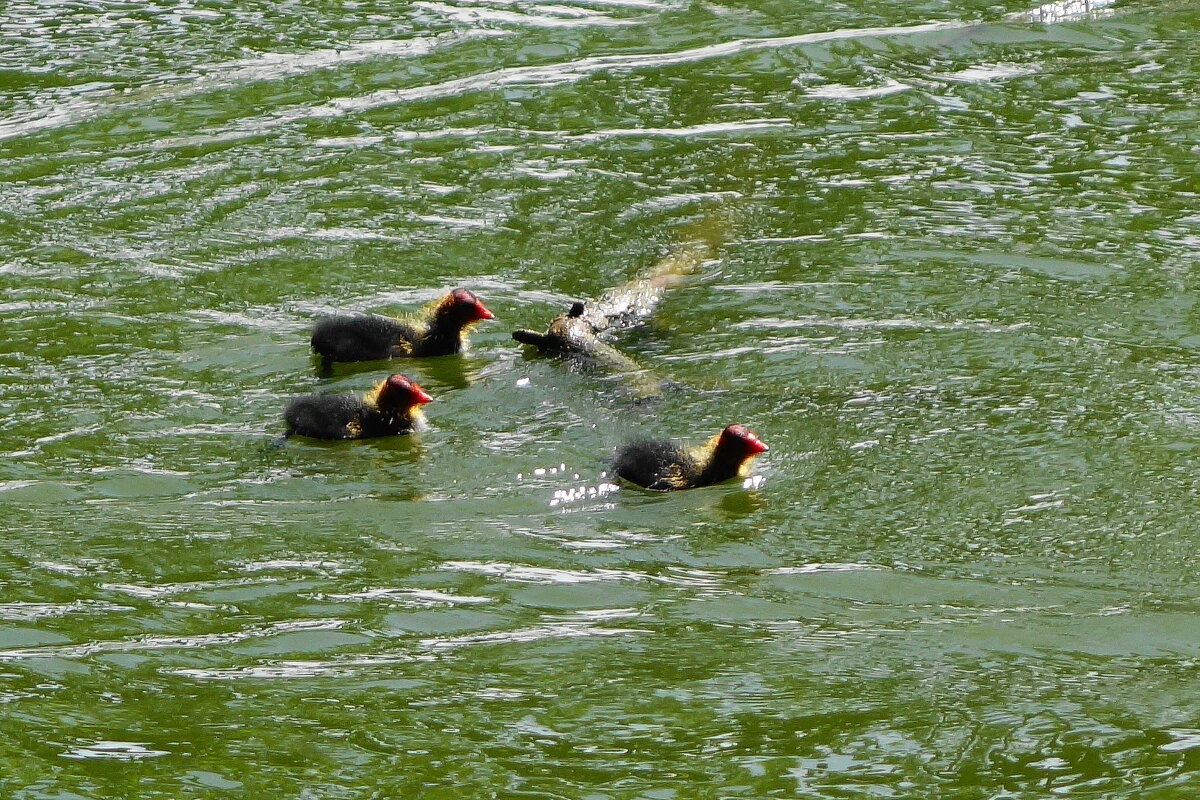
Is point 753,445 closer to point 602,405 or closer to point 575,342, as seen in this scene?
point 602,405

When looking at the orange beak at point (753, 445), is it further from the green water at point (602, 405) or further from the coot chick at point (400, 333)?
the coot chick at point (400, 333)

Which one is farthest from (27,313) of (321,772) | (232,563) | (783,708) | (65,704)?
(783,708)

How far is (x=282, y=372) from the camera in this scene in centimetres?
780

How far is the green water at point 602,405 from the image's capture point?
4.91m

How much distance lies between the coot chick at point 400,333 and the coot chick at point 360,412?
0.62 m

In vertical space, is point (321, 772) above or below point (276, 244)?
below

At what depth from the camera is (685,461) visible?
659cm

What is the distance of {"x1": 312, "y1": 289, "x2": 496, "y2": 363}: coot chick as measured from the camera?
25.6 feet

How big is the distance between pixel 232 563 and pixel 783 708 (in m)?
2.08

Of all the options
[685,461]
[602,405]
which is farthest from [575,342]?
[685,461]

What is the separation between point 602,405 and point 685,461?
0.93m

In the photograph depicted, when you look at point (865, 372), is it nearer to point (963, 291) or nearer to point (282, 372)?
point (963, 291)

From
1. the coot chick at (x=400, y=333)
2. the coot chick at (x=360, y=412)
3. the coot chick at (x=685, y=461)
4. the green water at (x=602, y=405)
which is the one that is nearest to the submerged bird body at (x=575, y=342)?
the green water at (x=602, y=405)

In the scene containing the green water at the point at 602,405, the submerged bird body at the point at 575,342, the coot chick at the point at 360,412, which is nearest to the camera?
the green water at the point at 602,405
